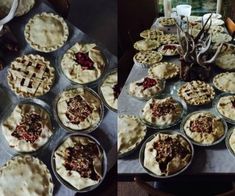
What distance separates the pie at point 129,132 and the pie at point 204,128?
0.13m

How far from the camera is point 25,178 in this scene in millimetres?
708

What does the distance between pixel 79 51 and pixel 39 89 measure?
0.38 feet

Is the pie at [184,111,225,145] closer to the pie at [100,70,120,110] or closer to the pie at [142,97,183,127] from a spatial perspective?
the pie at [142,97,183,127]

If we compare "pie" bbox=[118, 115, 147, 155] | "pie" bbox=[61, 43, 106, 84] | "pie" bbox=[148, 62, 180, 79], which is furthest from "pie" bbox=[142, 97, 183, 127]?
"pie" bbox=[61, 43, 106, 84]

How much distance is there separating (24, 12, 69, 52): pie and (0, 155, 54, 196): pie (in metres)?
0.28

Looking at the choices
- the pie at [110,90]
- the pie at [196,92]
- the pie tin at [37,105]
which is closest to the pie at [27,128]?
the pie tin at [37,105]

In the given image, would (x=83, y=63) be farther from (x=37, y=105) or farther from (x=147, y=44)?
(x=147, y=44)

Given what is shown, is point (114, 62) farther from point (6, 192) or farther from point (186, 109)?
point (186, 109)

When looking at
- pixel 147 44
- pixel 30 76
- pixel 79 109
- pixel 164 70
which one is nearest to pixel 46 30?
pixel 30 76

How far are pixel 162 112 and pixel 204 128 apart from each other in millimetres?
131

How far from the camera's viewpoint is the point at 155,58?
1481 millimetres

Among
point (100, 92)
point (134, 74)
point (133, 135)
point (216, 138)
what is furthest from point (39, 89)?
point (134, 74)

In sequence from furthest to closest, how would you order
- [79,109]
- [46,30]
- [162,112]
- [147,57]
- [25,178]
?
1. [147,57]
2. [162,112]
3. [46,30]
4. [79,109]
5. [25,178]

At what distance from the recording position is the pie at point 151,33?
1579 mm
